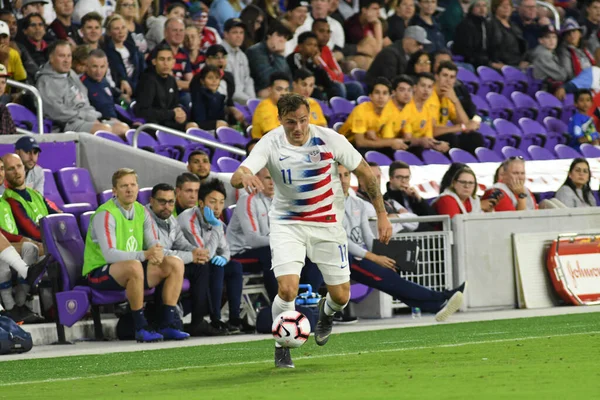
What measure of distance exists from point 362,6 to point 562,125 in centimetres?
392

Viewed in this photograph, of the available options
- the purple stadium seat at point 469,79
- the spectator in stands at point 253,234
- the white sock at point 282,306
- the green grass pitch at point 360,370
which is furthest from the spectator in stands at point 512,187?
the white sock at point 282,306

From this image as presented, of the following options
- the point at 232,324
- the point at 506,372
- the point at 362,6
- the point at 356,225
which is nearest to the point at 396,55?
the point at 362,6

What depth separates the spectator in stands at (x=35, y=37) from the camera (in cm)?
1711

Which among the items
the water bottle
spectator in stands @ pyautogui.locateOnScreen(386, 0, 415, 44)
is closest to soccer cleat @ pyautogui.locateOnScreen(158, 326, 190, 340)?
the water bottle

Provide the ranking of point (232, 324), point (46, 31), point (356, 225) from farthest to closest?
point (46, 31)
point (356, 225)
point (232, 324)

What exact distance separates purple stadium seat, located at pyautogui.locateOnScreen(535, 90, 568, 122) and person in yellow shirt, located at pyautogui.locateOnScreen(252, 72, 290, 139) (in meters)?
6.60

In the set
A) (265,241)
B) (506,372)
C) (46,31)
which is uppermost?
(46,31)

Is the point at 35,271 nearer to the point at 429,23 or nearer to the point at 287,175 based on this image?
the point at 287,175

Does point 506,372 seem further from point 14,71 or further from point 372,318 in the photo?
point 14,71

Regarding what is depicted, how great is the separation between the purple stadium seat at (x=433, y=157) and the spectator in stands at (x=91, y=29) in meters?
4.80

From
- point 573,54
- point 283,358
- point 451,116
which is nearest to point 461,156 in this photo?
point 451,116

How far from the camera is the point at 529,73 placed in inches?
923

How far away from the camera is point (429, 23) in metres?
22.7

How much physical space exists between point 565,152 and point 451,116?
2.15 m
